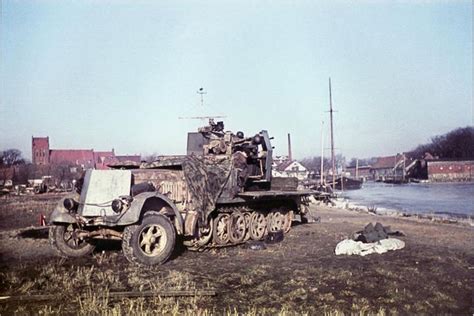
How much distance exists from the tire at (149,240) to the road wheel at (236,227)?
280 cm

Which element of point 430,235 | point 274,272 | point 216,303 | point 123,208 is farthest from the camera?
point 430,235

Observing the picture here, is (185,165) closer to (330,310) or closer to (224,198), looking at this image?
(224,198)

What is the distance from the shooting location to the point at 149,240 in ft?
30.1

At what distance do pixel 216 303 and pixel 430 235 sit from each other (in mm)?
9363

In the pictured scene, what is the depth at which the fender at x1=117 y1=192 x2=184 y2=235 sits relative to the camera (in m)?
8.98

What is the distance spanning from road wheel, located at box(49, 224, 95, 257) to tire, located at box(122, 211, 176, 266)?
1.55m

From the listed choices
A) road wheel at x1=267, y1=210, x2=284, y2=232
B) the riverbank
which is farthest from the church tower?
road wheel at x1=267, y1=210, x2=284, y2=232

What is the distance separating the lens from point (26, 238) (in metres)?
13.2

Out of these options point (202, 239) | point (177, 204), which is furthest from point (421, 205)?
point (177, 204)

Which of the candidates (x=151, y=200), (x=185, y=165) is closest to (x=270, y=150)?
(x=185, y=165)

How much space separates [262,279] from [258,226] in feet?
18.0

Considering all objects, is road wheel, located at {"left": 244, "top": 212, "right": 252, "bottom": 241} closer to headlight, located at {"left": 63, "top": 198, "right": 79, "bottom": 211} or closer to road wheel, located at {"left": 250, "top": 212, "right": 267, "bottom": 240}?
road wheel, located at {"left": 250, "top": 212, "right": 267, "bottom": 240}

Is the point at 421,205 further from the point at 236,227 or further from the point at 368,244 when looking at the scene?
the point at 368,244

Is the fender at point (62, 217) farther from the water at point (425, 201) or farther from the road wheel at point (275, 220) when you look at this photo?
the water at point (425, 201)
